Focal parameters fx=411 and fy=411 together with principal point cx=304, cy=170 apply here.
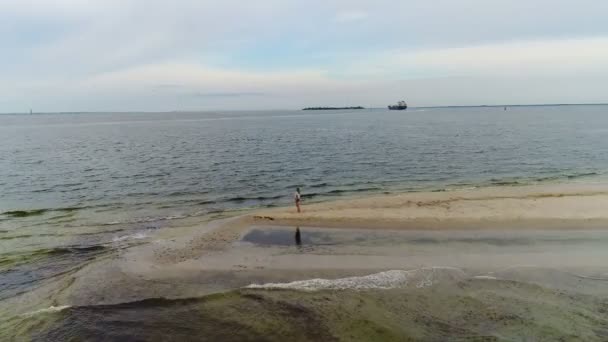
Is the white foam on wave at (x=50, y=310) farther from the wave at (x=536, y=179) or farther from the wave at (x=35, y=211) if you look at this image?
the wave at (x=536, y=179)

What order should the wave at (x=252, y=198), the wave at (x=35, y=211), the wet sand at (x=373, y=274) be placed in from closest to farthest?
the wet sand at (x=373, y=274), the wave at (x=35, y=211), the wave at (x=252, y=198)

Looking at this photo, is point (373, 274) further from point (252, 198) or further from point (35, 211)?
point (35, 211)

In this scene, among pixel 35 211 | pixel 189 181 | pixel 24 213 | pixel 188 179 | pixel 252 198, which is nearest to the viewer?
pixel 24 213

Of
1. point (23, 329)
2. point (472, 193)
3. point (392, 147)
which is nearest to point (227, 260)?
point (23, 329)

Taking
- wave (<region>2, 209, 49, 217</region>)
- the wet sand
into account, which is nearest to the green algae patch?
the wet sand

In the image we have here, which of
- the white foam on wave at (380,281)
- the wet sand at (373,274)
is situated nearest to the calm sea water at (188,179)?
the wet sand at (373,274)

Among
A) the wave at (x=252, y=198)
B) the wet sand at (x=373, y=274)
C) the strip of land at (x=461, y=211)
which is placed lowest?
the wet sand at (x=373, y=274)

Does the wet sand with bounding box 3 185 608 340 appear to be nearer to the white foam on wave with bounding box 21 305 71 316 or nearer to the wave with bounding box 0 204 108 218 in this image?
the white foam on wave with bounding box 21 305 71 316

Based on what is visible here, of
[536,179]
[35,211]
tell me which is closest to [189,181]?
[35,211]

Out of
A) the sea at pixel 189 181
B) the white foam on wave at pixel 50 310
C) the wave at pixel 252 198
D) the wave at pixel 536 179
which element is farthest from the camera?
the wave at pixel 536 179
